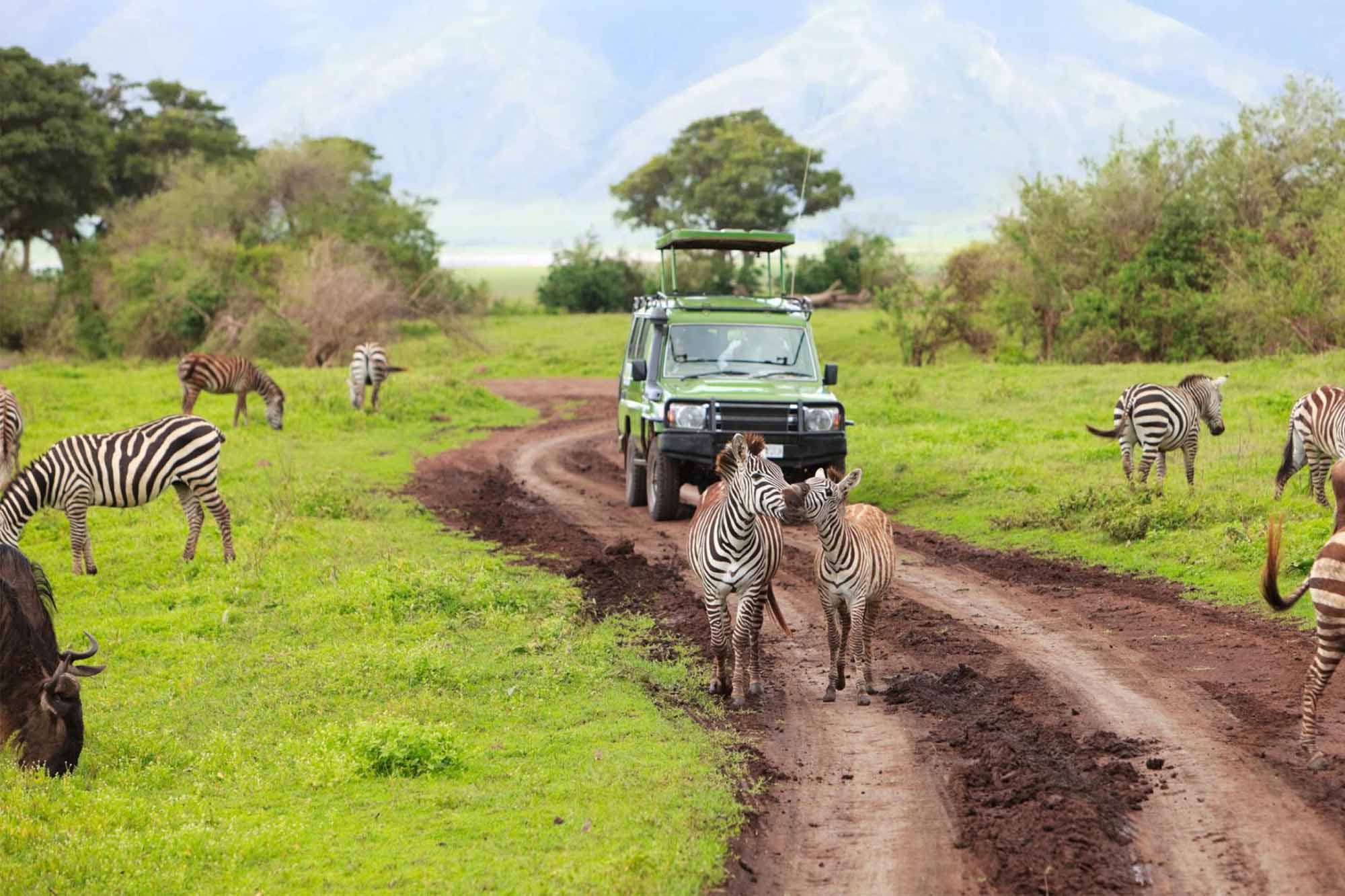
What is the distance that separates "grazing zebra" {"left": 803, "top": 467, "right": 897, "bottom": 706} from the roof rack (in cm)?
812

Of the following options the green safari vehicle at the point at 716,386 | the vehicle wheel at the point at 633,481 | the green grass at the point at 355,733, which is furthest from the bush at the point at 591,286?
the green grass at the point at 355,733

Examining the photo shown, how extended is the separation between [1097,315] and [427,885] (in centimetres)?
3341

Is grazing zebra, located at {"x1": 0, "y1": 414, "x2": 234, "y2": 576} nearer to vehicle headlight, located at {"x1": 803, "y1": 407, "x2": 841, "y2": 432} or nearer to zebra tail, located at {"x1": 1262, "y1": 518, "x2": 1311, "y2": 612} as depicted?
vehicle headlight, located at {"x1": 803, "y1": 407, "x2": 841, "y2": 432}

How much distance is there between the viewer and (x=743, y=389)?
1600 cm

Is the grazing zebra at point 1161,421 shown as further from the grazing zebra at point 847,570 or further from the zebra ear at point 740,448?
the zebra ear at point 740,448

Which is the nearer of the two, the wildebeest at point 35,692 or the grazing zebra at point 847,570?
the wildebeest at point 35,692

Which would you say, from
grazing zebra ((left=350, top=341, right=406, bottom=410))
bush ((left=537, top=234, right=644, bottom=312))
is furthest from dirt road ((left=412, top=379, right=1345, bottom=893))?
bush ((left=537, top=234, right=644, bottom=312))

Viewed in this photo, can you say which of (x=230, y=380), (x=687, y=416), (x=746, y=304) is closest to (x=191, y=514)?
(x=687, y=416)

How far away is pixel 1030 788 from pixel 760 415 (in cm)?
874

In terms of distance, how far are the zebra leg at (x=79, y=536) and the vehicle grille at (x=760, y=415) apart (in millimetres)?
6779

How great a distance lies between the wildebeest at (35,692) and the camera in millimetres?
7680

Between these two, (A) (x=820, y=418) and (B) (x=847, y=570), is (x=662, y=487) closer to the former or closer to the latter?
(A) (x=820, y=418)

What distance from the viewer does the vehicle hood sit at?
51.3 ft

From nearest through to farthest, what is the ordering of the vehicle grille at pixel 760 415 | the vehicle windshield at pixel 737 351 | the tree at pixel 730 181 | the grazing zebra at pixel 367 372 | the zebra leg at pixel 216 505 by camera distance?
the zebra leg at pixel 216 505
the vehicle grille at pixel 760 415
the vehicle windshield at pixel 737 351
the grazing zebra at pixel 367 372
the tree at pixel 730 181
